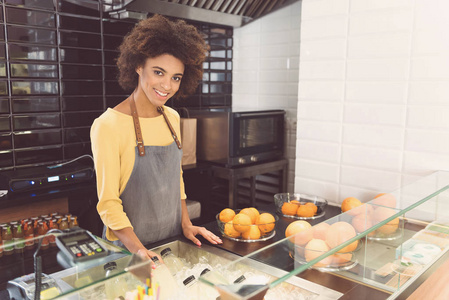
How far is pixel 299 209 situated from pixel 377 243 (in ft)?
1.90

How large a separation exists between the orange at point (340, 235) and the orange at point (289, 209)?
1.98 ft

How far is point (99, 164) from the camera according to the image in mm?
1466

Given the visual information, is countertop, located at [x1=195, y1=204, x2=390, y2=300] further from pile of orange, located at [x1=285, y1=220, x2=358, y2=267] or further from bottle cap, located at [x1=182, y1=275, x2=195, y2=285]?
bottle cap, located at [x1=182, y1=275, x2=195, y2=285]

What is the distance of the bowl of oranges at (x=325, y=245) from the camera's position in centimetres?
101

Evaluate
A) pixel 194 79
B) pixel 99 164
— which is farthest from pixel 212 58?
pixel 99 164

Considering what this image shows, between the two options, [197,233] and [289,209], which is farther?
[289,209]

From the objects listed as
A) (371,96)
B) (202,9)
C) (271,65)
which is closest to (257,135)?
(271,65)

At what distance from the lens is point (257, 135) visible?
3291 mm

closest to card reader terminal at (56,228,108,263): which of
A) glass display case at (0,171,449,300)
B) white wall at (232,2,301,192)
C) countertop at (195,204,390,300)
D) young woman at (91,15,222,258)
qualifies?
glass display case at (0,171,449,300)

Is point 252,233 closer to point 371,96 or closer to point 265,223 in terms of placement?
point 265,223

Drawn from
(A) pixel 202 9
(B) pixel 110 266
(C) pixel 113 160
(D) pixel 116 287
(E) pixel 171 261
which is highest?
(A) pixel 202 9

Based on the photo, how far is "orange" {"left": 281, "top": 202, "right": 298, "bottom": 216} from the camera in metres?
1.80

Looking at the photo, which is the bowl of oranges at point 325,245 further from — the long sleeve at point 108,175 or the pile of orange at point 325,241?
the long sleeve at point 108,175

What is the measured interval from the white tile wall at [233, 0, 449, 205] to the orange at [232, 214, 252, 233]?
0.70 m
